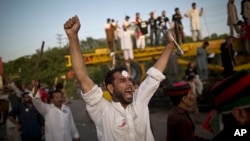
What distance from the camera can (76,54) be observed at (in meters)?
2.51

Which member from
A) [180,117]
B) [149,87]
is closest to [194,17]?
[180,117]

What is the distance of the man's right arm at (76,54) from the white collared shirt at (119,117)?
68mm

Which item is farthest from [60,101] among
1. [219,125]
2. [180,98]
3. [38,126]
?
[219,125]

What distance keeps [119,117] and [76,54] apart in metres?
0.59

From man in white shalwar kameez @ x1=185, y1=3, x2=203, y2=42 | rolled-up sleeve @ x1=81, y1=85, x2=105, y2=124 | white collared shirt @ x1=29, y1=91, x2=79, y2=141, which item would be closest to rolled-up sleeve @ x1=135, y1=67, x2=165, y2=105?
rolled-up sleeve @ x1=81, y1=85, x2=105, y2=124

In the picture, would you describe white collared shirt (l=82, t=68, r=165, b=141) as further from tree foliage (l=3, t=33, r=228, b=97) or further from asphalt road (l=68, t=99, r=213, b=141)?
tree foliage (l=3, t=33, r=228, b=97)

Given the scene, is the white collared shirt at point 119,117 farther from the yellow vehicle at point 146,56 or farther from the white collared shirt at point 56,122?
the yellow vehicle at point 146,56

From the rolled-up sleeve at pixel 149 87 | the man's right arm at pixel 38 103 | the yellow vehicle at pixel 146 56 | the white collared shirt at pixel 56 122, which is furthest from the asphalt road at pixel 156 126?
the rolled-up sleeve at pixel 149 87

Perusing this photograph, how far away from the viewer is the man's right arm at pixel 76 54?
2.50m

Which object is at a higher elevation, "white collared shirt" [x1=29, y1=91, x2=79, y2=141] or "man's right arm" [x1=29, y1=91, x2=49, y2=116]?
"man's right arm" [x1=29, y1=91, x2=49, y2=116]

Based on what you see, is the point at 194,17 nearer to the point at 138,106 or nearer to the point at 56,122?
the point at 56,122

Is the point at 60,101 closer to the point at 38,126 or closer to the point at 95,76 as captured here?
the point at 38,126

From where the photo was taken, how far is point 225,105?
1.74 meters

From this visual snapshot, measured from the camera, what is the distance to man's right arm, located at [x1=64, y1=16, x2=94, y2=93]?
250cm
